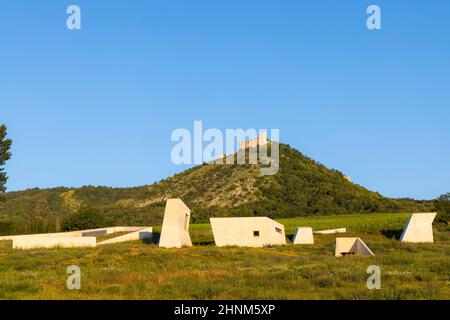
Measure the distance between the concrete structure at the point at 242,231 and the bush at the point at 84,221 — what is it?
2449cm

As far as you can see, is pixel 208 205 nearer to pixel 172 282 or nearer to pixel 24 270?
pixel 24 270

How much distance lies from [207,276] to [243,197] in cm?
7049

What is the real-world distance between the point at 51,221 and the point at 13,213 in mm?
44768

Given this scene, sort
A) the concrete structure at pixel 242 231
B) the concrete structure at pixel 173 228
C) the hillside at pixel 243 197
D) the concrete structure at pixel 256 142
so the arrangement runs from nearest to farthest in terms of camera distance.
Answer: the concrete structure at pixel 173 228, the concrete structure at pixel 242 231, the hillside at pixel 243 197, the concrete structure at pixel 256 142

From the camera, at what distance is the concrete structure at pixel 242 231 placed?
151 ft

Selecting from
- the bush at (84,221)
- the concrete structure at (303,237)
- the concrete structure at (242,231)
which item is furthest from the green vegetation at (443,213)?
the bush at (84,221)

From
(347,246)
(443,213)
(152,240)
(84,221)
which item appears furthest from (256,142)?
(347,246)

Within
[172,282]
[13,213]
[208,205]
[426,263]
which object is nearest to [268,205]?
[208,205]

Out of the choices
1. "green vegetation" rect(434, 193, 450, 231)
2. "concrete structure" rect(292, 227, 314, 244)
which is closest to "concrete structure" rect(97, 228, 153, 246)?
"concrete structure" rect(292, 227, 314, 244)

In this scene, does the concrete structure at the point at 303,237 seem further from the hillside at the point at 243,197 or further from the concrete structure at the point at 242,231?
the hillside at the point at 243,197

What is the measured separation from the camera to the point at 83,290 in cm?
2028

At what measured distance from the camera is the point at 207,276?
23875 millimetres

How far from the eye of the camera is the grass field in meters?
19.0

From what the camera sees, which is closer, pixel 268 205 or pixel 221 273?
pixel 221 273
